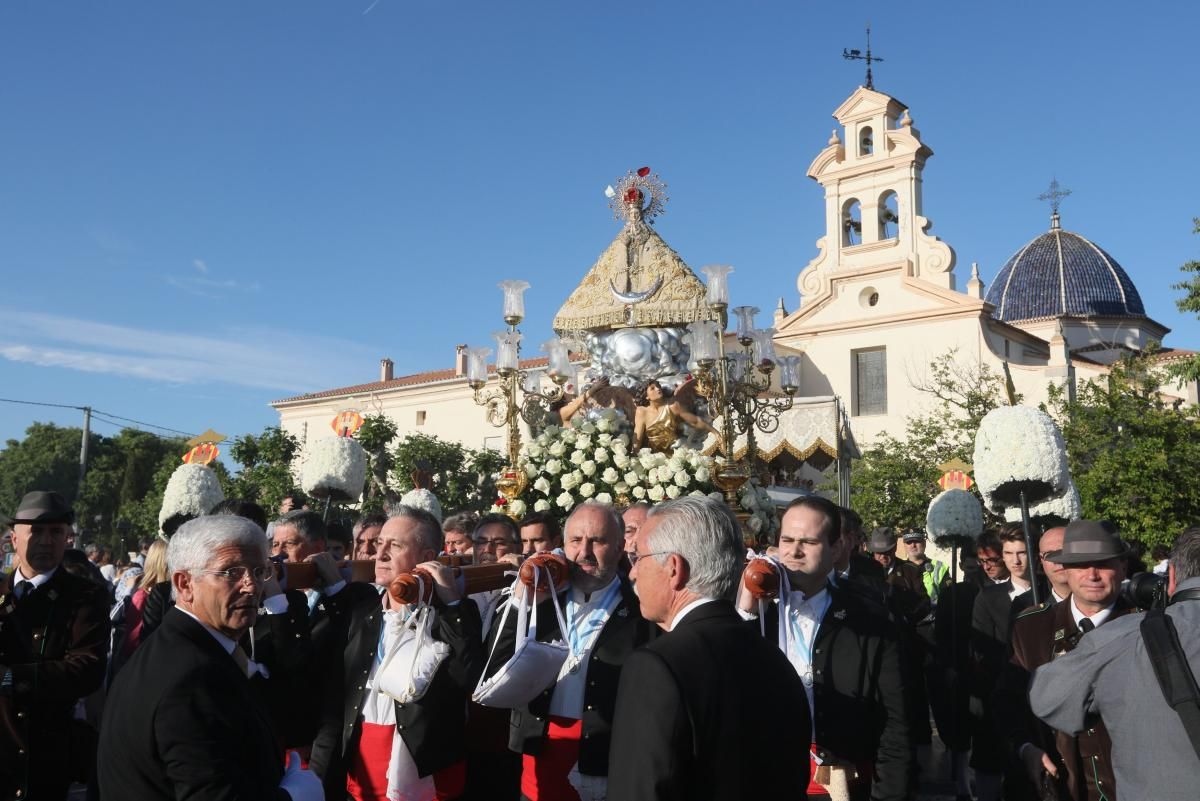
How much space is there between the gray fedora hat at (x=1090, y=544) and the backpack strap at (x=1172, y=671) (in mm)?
1492

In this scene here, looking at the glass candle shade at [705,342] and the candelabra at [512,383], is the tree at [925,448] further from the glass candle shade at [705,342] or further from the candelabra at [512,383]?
the glass candle shade at [705,342]

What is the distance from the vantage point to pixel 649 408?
11875mm

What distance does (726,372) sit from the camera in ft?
36.1

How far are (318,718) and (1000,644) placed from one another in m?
3.85

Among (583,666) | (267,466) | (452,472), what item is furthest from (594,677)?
(452,472)

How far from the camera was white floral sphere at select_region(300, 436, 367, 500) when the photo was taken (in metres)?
8.20

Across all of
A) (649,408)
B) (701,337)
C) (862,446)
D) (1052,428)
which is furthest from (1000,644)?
(862,446)

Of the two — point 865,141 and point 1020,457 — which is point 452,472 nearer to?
→ point 865,141

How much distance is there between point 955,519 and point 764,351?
341 cm

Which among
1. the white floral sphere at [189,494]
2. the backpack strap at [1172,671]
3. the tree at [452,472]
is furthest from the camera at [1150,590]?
the tree at [452,472]

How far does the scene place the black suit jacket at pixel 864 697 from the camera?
407 centimetres

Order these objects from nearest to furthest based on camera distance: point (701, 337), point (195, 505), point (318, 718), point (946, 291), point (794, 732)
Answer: point (794, 732), point (318, 718), point (195, 505), point (701, 337), point (946, 291)

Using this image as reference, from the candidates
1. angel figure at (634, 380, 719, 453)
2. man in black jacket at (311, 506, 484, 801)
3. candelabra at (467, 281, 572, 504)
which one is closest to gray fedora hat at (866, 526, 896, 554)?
angel figure at (634, 380, 719, 453)

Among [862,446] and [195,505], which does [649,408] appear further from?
[862,446]
